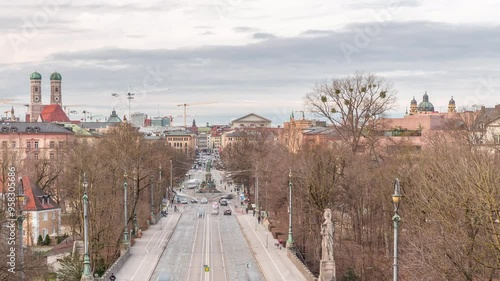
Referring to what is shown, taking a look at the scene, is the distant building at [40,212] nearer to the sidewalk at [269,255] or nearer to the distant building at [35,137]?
the sidewalk at [269,255]

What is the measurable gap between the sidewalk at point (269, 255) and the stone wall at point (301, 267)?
0.23 m

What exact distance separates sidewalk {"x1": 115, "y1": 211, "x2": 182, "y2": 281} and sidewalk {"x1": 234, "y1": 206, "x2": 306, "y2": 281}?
7.05 meters

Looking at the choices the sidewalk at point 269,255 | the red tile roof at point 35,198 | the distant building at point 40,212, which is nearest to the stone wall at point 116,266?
the sidewalk at point 269,255

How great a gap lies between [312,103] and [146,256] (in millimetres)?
24774

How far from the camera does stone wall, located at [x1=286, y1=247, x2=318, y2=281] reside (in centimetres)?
4596

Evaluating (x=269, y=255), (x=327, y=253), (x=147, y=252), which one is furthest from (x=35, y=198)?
(x=327, y=253)

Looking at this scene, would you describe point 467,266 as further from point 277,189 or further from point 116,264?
point 277,189

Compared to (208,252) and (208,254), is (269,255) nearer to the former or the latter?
(208,254)

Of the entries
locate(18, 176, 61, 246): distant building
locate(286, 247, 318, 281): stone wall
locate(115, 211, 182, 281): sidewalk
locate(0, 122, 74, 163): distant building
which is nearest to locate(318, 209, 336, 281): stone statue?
locate(286, 247, 318, 281): stone wall

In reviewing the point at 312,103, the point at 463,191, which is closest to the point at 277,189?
the point at 312,103

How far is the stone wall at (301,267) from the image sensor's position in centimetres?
4596

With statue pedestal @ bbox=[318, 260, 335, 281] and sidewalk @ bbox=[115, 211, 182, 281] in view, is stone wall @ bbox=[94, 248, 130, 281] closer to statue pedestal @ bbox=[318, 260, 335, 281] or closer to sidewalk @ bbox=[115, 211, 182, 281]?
sidewalk @ bbox=[115, 211, 182, 281]

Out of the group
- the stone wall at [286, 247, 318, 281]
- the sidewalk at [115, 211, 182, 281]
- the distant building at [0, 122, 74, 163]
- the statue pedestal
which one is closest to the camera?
the statue pedestal

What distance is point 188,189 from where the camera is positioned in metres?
155
